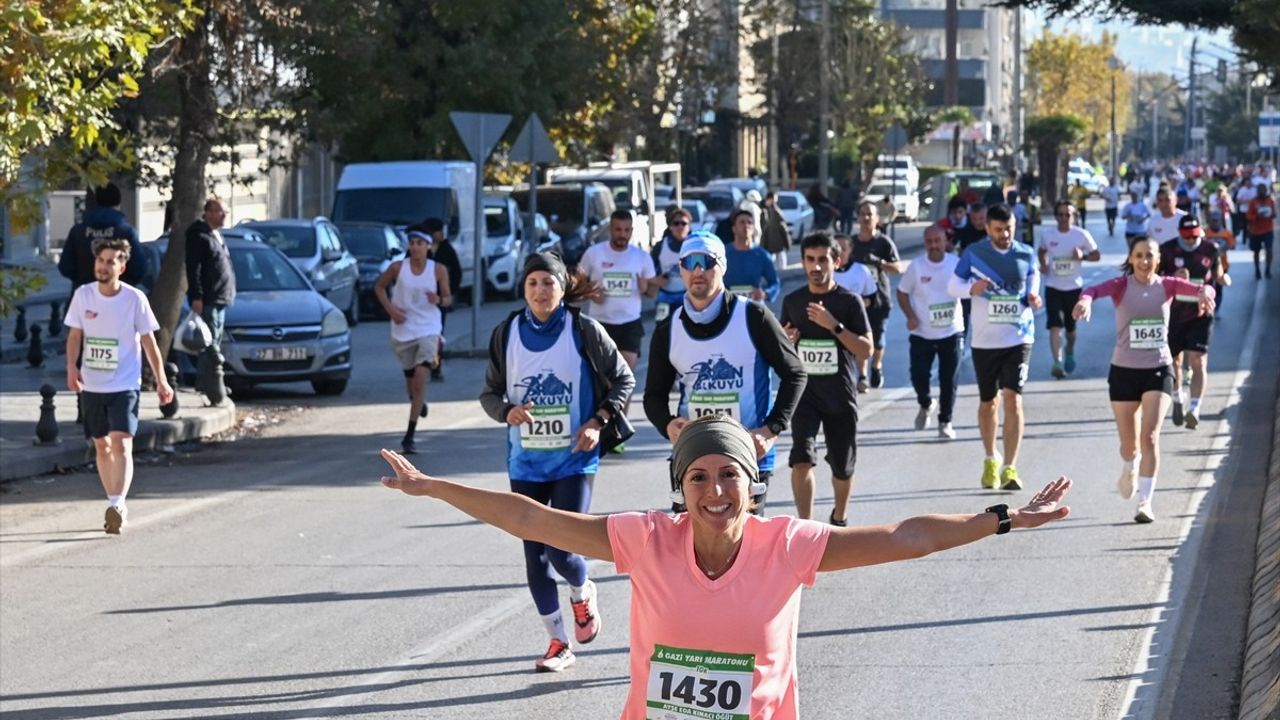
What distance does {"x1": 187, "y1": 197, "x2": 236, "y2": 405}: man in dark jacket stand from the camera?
17234 millimetres

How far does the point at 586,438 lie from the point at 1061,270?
507 inches

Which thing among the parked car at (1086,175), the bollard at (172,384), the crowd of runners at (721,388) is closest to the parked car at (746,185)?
the crowd of runners at (721,388)

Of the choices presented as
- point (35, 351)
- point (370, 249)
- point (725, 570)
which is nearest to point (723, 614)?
point (725, 570)

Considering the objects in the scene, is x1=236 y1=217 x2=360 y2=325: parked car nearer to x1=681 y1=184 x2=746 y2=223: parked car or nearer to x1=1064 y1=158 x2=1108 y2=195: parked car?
x1=681 y1=184 x2=746 y2=223: parked car

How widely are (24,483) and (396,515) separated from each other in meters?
3.07

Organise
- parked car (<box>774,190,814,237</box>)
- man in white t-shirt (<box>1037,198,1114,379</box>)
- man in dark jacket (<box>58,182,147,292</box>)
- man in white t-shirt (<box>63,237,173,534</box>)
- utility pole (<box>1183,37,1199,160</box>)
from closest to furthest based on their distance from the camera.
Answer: man in white t-shirt (<box>63,237,173,534</box>), man in dark jacket (<box>58,182,147,292</box>), man in white t-shirt (<box>1037,198,1114,379</box>), parked car (<box>774,190,814,237</box>), utility pole (<box>1183,37,1199,160</box>)

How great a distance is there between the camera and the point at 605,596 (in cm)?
1015

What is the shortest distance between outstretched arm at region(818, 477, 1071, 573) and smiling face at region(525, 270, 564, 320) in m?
4.01

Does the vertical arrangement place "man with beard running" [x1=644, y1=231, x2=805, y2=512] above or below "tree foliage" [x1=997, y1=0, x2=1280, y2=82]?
below

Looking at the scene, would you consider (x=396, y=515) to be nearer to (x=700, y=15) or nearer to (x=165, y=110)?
(x=165, y=110)

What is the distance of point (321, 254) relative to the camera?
87.2ft

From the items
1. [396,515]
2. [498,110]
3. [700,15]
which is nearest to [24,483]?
[396,515]

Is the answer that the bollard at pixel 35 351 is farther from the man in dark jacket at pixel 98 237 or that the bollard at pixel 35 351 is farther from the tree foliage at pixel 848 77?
the tree foliage at pixel 848 77

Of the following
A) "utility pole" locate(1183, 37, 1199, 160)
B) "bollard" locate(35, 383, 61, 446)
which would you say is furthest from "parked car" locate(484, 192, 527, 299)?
"utility pole" locate(1183, 37, 1199, 160)
